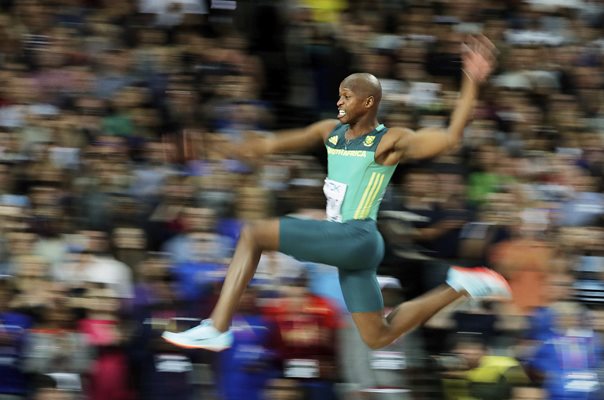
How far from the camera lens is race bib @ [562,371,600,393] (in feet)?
30.5

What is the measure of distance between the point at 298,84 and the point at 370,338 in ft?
16.2

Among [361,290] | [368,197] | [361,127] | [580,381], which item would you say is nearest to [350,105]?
[361,127]

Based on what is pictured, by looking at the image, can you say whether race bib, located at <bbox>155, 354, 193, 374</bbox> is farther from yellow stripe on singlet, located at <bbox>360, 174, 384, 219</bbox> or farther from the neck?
the neck

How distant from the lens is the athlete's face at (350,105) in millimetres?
7492

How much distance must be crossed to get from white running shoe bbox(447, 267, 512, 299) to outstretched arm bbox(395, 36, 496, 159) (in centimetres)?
98

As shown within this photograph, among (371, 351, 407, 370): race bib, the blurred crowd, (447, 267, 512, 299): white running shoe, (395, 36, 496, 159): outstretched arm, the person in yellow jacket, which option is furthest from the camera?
(371, 351, 407, 370): race bib

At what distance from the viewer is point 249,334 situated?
926 cm

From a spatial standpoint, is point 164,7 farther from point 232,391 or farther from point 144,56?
point 232,391

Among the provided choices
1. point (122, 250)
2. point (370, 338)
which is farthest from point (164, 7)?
point (370, 338)

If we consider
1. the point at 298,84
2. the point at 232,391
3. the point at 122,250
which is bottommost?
the point at 232,391

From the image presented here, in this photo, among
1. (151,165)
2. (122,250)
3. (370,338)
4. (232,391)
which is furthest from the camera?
(151,165)

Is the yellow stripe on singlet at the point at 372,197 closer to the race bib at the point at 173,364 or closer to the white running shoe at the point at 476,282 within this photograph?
the white running shoe at the point at 476,282

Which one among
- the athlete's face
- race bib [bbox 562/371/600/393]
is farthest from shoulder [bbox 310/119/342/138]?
race bib [bbox 562/371/600/393]

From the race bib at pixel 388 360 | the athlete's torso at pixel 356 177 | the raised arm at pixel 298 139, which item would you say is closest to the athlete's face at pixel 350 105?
the athlete's torso at pixel 356 177
